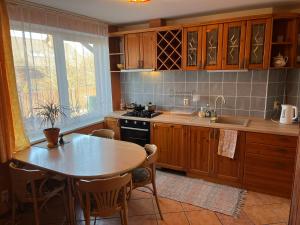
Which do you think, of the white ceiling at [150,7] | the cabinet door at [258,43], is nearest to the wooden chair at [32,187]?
the white ceiling at [150,7]

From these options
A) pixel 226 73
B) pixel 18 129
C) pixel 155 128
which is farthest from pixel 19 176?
pixel 226 73

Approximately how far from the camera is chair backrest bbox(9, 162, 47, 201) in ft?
6.25

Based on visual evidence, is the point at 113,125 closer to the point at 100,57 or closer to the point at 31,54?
the point at 100,57

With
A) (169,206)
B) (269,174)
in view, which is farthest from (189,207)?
(269,174)

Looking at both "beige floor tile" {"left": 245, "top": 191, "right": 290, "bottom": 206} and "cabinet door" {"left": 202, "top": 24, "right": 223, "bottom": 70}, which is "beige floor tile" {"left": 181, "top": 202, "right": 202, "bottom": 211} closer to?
"beige floor tile" {"left": 245, "top": 191, "right": 290, "bottom": 206}

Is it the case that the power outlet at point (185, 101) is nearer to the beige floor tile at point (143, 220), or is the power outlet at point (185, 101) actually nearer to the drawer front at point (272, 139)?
the drawer front at point (272, 139)

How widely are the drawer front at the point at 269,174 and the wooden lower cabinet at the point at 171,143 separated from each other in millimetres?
901

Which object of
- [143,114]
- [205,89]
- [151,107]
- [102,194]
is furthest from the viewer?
[151,107]

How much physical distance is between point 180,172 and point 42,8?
3.02 metres

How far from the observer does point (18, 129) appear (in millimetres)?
2420

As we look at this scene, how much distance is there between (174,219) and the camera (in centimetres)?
236

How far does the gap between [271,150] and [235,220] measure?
3.19 ft

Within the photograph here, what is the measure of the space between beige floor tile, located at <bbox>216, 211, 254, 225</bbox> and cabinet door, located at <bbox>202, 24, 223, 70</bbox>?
1946 mm

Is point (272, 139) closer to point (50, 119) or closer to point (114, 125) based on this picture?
point (114, 125)
